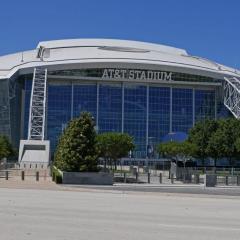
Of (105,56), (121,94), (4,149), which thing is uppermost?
(105,56)

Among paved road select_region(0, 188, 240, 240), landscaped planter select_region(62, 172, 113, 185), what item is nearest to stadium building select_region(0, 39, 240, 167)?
landscaped planter select_region(62, 172, 113, 185)

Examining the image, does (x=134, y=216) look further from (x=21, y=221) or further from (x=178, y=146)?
(x=178, y=146)

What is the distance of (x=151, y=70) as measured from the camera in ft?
421

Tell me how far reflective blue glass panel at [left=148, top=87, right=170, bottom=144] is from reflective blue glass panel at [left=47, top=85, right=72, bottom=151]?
19.1 meters

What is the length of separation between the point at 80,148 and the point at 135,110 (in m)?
85.6

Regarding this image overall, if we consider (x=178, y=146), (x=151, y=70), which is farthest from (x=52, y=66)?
(x=178, y=146)

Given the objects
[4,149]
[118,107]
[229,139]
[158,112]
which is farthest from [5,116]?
[229,139]

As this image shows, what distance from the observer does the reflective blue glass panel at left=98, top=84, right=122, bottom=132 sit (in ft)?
425

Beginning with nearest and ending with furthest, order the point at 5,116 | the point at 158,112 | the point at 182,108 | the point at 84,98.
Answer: the point at 5,116 < the point at 84,98 < the point at 158,112 < the point at 182,108

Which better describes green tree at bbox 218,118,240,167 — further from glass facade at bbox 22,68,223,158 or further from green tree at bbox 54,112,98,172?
glass facade at bbox 22,68,223,158

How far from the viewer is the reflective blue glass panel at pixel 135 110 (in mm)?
130000

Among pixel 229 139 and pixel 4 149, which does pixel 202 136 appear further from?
pixel 4 149

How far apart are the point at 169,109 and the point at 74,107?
2219 centimetres

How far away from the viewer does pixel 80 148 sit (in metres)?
45.4
